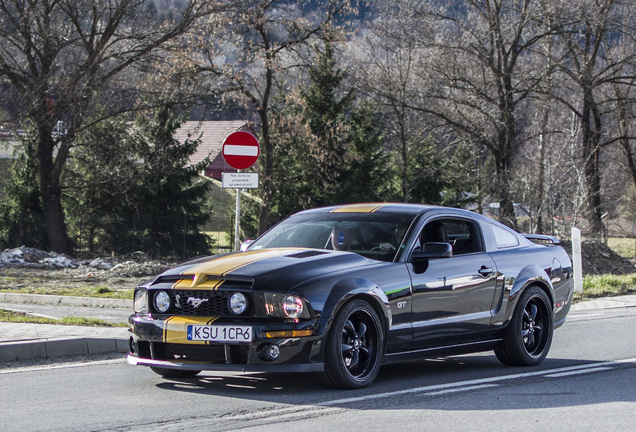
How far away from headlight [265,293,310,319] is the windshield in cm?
113

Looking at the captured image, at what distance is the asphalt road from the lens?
5.56 m

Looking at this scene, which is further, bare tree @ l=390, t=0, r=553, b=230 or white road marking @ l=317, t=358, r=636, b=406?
bare tree @ l=390, t=0, r=553, b=230

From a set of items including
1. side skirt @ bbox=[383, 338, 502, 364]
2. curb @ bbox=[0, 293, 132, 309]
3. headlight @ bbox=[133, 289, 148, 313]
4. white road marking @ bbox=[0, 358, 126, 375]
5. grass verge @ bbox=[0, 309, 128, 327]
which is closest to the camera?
headlight @ bbox=[133, 289, 148, 313]

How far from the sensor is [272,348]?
626 centimetres

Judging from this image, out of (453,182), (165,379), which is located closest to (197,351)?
(165,379)

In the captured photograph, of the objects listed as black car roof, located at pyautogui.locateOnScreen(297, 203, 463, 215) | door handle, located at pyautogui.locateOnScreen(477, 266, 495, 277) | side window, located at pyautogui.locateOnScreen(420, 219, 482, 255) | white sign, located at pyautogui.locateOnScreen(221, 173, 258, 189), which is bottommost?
door handle, located at pyautogui.locateOnScreen(477, 266, 495, 277)

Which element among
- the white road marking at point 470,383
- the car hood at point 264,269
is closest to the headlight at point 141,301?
the car hood at point 264,269

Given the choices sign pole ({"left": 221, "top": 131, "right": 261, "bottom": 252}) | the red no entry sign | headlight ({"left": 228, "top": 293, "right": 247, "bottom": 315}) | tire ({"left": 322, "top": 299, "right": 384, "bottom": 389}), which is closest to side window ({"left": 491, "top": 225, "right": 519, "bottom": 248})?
Result: tire ({"left": 322, "top": 299, "right": 384, "bottom": 389})

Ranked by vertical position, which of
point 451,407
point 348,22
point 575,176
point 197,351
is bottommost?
point 451,407

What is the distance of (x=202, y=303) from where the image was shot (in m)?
6.45

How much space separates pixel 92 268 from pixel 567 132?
60.9 feet

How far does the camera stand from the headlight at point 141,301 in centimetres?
679

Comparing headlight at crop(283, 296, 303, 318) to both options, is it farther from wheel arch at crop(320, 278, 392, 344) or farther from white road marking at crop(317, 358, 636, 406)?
white road marking at crop(317, 358, 636, 406)

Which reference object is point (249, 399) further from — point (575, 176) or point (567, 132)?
point (567, 132)
